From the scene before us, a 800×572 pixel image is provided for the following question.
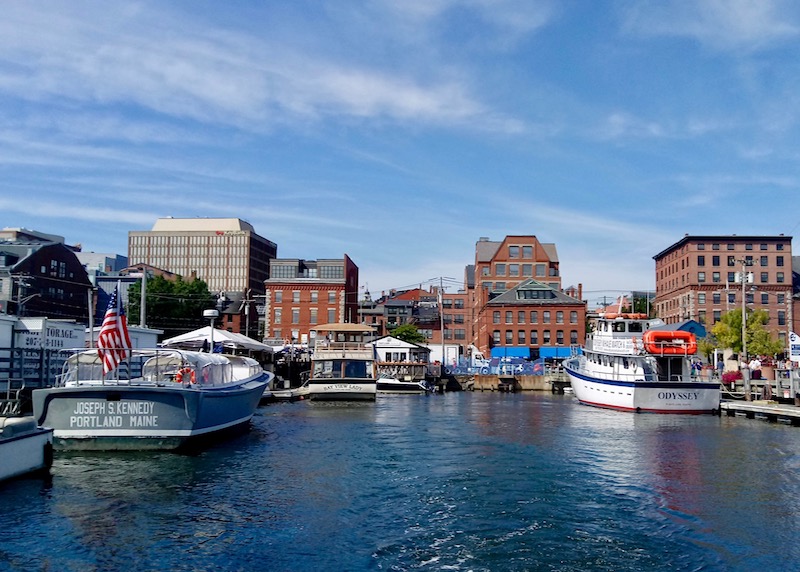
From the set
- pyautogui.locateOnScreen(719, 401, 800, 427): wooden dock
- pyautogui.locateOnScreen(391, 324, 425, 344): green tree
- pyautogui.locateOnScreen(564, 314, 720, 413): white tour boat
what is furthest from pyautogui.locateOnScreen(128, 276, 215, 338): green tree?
pyautogui.locateOnScreen(719, 401, 800, 427): wooden dock

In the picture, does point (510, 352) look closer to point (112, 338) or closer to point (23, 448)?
point (112, 338)

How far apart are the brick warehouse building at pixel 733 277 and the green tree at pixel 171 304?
72935 mm

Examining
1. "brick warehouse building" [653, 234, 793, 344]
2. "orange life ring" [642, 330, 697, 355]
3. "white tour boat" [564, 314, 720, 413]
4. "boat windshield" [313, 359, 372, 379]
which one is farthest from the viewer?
"brick warehouse building" [653, 234, 793, 344]

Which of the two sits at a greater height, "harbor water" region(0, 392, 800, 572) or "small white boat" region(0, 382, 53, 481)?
"small white boat" region(0, 382, 53, 481)

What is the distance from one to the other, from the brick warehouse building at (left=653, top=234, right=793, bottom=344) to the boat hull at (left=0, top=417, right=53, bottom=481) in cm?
10515

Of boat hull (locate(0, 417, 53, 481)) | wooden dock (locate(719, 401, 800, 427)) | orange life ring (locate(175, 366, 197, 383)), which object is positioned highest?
orange life ring (locate(175, 366, 197, 383))

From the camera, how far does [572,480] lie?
2038cm

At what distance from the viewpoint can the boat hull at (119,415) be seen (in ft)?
72.4

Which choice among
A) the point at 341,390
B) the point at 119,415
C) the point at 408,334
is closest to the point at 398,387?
the point at 341,390

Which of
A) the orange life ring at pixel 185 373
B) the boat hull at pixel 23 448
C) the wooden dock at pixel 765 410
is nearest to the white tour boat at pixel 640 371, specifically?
the wooden dock at pixel 765 410

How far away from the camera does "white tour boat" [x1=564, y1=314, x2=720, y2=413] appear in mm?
42438

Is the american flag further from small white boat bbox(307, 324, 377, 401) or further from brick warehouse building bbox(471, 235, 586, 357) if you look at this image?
brick warehouse building bbox(471, 235, 586, 357)

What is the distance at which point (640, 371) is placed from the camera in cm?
→ 4631

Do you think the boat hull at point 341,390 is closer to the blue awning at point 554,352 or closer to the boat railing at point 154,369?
the boat railing at point 154,369
